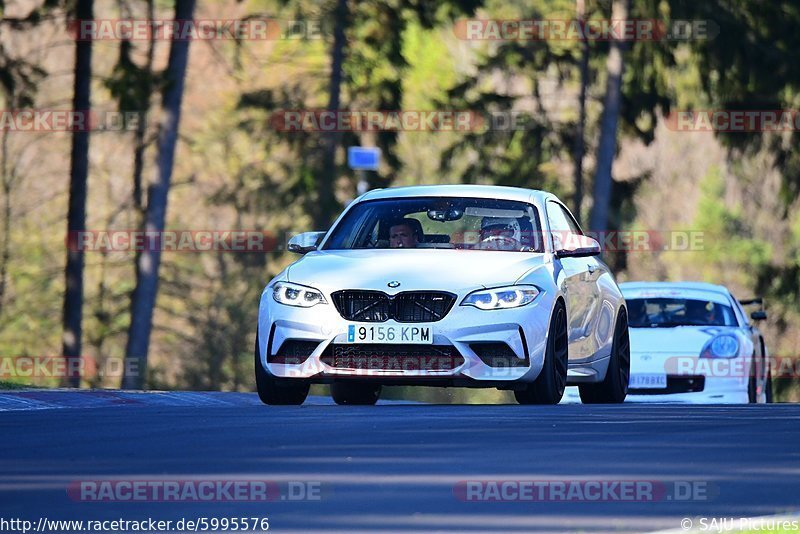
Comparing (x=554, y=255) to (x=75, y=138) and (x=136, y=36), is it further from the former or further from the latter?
(x=136, y=36)

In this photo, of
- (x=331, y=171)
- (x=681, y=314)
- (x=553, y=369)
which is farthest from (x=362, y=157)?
(x=331, y=171)

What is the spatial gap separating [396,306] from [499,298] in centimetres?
71

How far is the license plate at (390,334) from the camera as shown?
43.4 feet

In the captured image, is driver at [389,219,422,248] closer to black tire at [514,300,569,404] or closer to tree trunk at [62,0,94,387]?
black tire at [514,300,569,404]

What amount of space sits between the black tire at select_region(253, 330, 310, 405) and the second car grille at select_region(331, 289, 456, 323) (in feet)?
2.26

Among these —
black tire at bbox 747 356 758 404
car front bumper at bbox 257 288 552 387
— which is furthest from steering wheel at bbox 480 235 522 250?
black tire at bbox 747 356 758 404

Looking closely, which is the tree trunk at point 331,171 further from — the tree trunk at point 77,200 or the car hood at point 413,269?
the car hood at point 413,269

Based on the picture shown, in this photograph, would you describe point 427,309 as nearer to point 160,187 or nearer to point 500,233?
point 500,233

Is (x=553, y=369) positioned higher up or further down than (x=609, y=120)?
further down

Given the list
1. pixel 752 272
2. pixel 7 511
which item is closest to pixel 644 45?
pixel 752 272

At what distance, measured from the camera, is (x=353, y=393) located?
16.2m

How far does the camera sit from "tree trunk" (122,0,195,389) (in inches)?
1323

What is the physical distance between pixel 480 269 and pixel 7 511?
6565mm

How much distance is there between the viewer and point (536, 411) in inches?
510
